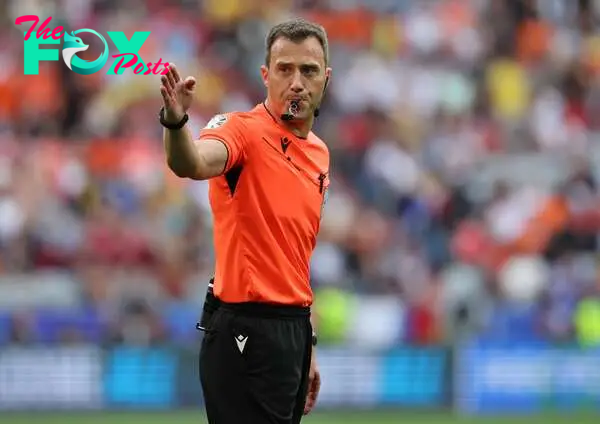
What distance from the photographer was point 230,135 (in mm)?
4727

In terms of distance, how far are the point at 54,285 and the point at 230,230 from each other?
791 cm

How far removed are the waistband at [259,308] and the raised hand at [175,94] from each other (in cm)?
91

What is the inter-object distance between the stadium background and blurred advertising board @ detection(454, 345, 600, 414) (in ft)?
0.06

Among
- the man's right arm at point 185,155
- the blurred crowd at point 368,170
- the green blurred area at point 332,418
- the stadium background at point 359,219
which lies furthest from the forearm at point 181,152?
the blurred crowd at point 368,170

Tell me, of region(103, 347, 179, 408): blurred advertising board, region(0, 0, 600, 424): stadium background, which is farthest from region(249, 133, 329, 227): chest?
region(103, 347, 179, 408): blurred advertising board

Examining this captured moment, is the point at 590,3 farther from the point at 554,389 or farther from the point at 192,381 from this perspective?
the point at 192,381

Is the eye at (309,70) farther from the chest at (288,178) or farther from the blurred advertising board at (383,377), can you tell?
the blurred advertising board at (383,377)

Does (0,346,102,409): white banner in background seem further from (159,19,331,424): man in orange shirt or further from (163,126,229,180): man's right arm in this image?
(163,126,229,180): man's right arm

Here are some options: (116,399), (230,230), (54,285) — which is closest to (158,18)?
(54,285)

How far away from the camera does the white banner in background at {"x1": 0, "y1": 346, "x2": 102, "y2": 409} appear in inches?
466

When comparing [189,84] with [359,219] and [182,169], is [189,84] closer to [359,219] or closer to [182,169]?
[182,169]

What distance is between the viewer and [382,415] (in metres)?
12.3

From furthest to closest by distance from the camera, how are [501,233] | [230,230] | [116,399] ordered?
[501,233], [116,399], [230,230]

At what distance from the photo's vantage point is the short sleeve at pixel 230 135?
466 centimetres
